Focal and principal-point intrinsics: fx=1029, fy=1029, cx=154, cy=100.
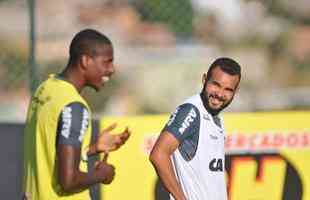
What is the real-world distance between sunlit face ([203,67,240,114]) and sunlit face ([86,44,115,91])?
2.86 feet

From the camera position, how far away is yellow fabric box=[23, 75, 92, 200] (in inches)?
185

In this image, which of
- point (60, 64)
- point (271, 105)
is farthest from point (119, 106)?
point (271, 105)

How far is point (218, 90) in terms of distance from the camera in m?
5.55

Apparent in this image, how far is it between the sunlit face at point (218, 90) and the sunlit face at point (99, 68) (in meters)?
0.87

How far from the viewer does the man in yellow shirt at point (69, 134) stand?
15.1 feet

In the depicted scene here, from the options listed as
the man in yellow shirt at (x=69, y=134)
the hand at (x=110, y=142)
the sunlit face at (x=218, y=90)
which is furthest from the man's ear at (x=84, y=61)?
the sunlit face at (x=218, y=90)

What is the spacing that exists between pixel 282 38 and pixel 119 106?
1583 millimetres

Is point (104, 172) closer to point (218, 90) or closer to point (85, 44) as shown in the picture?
point (85, 44)

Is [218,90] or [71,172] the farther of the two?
[218,90]

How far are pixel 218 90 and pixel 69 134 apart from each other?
1.21m

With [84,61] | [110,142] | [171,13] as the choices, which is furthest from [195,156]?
[171,13]

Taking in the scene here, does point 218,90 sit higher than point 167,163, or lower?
higher

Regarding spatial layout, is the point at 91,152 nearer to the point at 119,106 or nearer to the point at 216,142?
the point at 216,142

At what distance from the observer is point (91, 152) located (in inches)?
194
